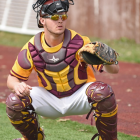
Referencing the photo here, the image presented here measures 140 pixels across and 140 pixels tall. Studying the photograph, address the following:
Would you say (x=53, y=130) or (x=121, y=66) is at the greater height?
(x=53, y=130)

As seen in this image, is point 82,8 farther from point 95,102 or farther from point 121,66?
point 95,102

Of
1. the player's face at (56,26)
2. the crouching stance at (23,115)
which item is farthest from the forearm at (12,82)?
the player's face at (56,26)

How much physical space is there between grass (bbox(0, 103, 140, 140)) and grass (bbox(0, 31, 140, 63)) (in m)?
6.28

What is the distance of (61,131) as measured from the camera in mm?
4820

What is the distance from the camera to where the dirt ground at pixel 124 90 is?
5.33 m

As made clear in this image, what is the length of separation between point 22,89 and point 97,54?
0.83 meters

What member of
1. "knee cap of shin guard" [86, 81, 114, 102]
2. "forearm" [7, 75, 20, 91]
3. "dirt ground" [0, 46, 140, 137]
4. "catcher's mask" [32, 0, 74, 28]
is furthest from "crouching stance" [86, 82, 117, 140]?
"dirt ground" [0, 46, 140, 137]

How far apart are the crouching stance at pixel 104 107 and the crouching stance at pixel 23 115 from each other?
2.13 ft

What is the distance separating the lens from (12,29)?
51.8 feet

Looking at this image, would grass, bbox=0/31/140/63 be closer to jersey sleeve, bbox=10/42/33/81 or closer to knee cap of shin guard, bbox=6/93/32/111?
jersey sleeve, bbox=10/42/33/81

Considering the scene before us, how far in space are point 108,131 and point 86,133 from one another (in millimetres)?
1300

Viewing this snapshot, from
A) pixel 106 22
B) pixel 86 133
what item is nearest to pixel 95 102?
pixel 86 133

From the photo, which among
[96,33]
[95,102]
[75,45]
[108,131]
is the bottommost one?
[96,33]

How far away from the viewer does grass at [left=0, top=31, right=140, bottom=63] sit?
11562 mm
